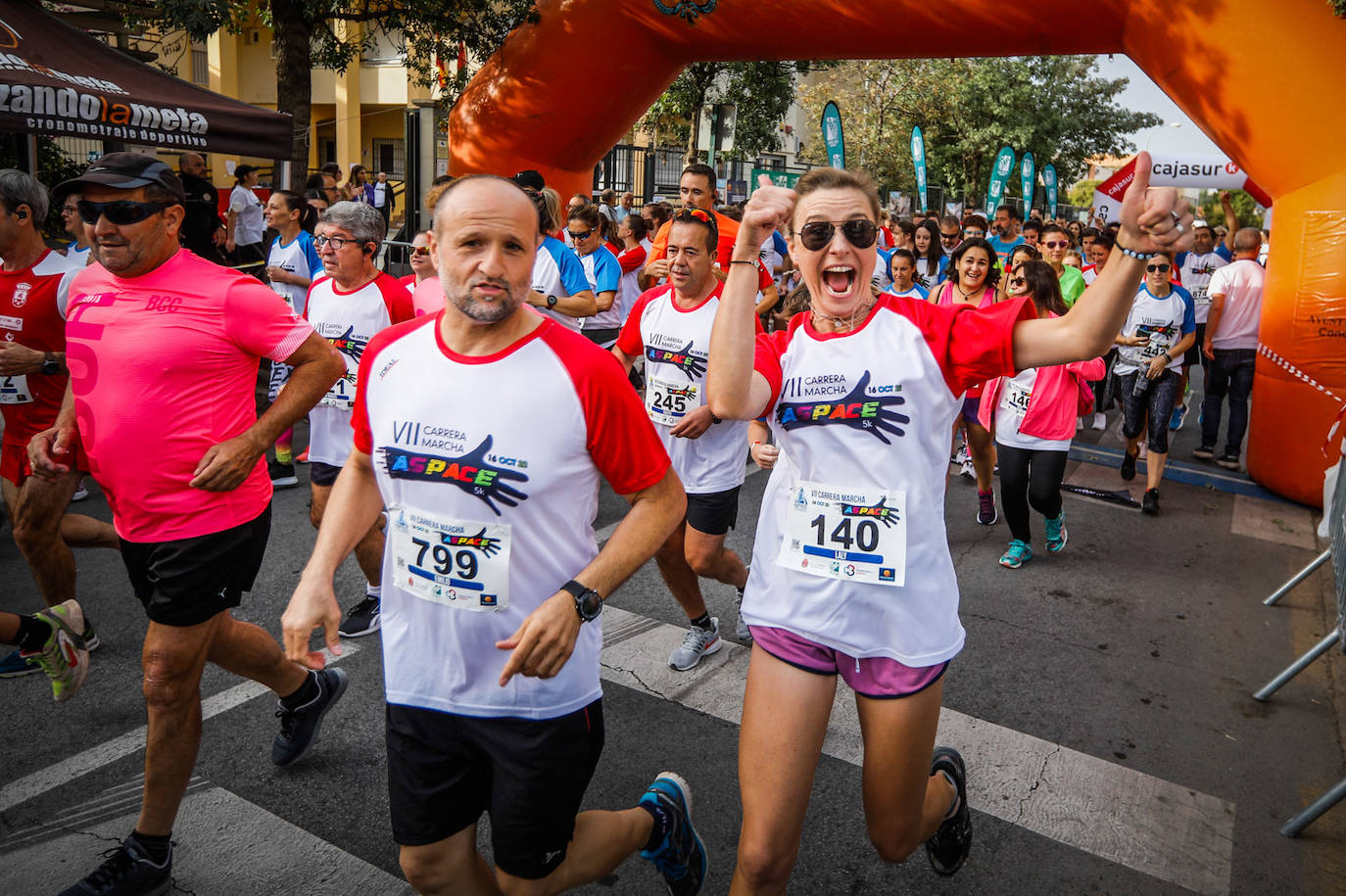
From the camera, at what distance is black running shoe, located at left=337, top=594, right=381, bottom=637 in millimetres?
4664

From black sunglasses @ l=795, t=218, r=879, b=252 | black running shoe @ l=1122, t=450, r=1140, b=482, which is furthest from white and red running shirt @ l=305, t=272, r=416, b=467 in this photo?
black running shoe @ l=1122, t=450, r=1140, b=482

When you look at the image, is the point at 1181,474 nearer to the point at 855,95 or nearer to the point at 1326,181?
the point at 1326,181

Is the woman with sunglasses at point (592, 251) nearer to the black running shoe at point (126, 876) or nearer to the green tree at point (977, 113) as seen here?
the black running shoe at point (126, 876)

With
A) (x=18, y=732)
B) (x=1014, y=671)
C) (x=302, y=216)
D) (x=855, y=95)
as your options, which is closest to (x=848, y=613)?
(x=1014, y=671)

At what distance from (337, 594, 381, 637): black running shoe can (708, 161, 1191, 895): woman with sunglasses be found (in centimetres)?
268

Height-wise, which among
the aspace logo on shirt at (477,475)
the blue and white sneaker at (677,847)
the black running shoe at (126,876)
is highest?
the aspace logo on shirt at (477,475)

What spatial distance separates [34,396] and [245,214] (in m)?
9.44

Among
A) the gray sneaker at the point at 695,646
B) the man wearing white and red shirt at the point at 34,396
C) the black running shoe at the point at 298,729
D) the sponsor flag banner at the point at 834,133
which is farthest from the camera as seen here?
the sponsor flag banner at the point at 834,133

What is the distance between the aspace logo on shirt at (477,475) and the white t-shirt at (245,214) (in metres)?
12.1

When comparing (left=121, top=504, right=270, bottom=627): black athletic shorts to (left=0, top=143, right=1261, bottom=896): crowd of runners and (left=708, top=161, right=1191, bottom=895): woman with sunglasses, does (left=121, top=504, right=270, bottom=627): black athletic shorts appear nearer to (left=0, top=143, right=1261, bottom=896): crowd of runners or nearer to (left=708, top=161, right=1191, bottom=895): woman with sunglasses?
(left=0, top=143, right=1261, bottom=896): crowd of runners

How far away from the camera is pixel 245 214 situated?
12.8m

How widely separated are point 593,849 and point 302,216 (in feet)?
21.7

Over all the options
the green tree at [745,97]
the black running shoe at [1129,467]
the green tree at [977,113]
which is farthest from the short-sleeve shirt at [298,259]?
the green tree at [977,113]

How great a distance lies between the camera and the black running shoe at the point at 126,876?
270 centimetres
